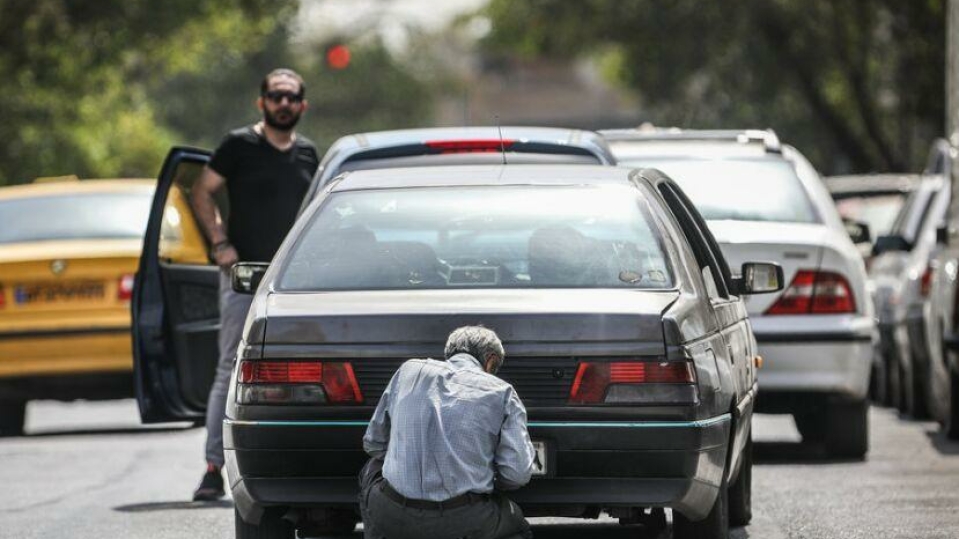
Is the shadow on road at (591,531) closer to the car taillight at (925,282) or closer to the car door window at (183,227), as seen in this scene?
the car door window at (183,227)

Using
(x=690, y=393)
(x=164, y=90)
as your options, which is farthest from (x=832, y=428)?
(x=164, y=90)

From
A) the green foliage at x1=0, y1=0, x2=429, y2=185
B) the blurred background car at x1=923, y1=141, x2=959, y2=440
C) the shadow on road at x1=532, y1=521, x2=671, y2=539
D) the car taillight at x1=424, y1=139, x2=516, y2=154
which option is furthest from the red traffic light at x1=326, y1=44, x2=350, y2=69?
the shadow on road at x1=532, y1=521, x2=671, y2=539

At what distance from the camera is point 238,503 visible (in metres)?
7.29

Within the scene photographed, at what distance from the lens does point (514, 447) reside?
6711 mm

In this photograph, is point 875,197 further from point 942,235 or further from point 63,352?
point 63,352

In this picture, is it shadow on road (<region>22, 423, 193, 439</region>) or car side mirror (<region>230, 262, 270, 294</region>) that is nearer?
car side mirror (<region>230, 262, 270, 294</region>)

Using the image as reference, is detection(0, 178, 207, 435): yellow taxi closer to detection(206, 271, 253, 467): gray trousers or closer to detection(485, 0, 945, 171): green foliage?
detection(206, 271, 253, 467): gray trousers

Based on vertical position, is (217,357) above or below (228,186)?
below

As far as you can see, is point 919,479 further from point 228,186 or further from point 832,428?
point 228,186

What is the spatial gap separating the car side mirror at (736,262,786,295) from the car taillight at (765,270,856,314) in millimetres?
2267

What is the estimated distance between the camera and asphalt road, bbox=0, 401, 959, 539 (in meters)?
9.23

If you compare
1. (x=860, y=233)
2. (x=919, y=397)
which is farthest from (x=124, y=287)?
(x=919, y=397)

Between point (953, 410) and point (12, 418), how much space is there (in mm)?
5959

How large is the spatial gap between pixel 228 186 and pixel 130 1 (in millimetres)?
23821
